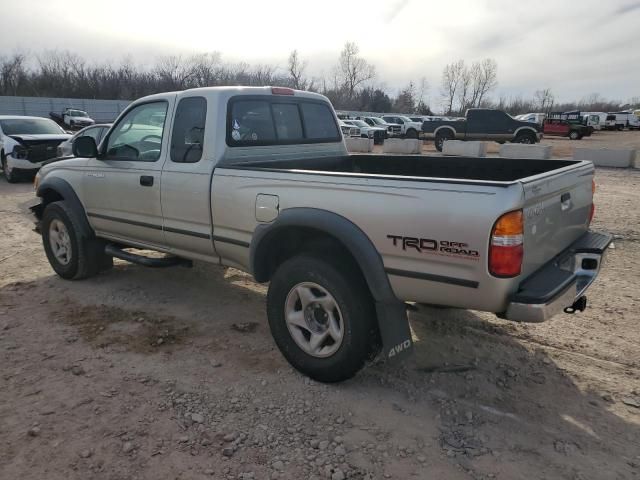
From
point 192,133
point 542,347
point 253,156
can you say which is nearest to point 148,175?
point 192,133

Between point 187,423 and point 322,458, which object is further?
point 187,423

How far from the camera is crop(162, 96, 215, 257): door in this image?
3.90m

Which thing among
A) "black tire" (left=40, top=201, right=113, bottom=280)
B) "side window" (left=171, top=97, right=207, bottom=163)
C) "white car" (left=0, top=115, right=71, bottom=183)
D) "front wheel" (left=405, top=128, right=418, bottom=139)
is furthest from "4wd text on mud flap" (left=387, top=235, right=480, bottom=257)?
"front wheel" (left=405, top=128, right=418, bottom=139)

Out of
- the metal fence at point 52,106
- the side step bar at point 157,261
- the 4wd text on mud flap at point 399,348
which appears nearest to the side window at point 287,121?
the side step bar at point 157,261

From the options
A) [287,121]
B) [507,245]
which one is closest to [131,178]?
[287,121]

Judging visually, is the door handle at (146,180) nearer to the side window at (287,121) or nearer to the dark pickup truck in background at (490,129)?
the side window at (287,121)

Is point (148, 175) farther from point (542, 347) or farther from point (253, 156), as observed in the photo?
point (542, 347)

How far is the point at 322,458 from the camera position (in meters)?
2.62

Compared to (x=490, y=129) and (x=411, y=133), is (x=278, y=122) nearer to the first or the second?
(x=490, y=129)

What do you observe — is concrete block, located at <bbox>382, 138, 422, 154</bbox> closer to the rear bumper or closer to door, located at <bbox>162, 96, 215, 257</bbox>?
door, located at <bbox>162, 96, 215, 257</bbox>

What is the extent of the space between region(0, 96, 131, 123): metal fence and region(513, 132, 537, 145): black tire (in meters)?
35.5

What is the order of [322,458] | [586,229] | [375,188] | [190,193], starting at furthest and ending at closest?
[190,193] < [586,229] < [375,188] < [322,458]

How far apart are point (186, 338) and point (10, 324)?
5.31ft

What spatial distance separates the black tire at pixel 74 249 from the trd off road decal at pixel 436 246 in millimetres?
3727
